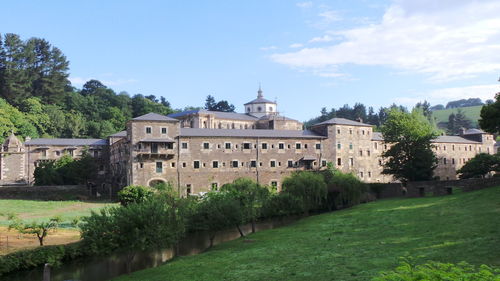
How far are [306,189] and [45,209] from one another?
2787 cm

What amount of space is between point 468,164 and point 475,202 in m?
25.7

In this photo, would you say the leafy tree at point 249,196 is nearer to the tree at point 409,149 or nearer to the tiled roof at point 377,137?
the tree at point 409,149

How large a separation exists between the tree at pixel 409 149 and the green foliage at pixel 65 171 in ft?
138

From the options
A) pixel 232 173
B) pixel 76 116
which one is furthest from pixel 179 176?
pixel 76 116

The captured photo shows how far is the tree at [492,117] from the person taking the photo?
135ft

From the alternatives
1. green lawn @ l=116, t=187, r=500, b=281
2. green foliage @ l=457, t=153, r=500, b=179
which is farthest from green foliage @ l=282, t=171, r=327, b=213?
green foliage @ l=457, t=153, r=500, b=179

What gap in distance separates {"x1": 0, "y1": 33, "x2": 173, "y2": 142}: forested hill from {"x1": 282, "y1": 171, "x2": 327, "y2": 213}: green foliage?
187 ft

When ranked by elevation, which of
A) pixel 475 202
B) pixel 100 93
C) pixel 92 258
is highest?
pixel 100 93

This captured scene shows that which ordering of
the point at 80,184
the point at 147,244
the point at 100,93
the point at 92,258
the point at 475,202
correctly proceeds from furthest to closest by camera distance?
the point at 100,93 < the point at 80,184 < the point at 475,202 < the point at 92,258 < the point at 147,244

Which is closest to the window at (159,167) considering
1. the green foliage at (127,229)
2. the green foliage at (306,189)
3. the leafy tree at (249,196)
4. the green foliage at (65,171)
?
the green foliage at (65,171)

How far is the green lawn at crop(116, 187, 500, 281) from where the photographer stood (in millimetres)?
20734

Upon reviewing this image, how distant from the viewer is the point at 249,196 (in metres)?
39.4

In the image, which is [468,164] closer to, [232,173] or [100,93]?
[232,173]

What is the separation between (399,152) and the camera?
58.0 m
